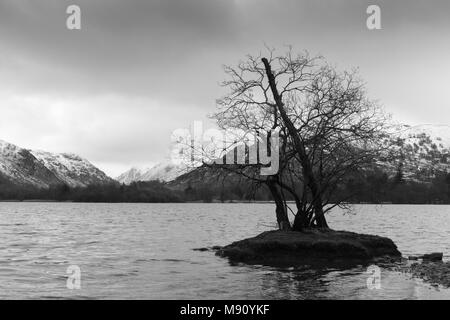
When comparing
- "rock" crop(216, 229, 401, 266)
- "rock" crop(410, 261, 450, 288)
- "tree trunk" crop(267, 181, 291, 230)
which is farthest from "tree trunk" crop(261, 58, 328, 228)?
"rock" crop(410, 261, 450, 288)

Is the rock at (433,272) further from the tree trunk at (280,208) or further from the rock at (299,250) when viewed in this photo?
the tree trunk at (280,208)

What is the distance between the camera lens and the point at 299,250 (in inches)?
1331

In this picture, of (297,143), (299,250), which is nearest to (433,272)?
(299,250)

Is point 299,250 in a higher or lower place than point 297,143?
lower

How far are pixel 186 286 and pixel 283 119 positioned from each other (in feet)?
48.2

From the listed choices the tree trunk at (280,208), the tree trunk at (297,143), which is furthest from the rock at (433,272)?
the tree trunk at (280,208)

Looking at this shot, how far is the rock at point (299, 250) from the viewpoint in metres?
33.8

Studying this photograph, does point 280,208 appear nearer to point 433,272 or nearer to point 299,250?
point 299,250

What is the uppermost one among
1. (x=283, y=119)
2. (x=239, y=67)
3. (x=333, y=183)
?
(x=239, y=67)

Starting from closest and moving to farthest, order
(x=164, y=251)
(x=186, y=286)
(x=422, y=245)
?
(x=186, y=286), (x=164, y=251), (x=422, y=245)
